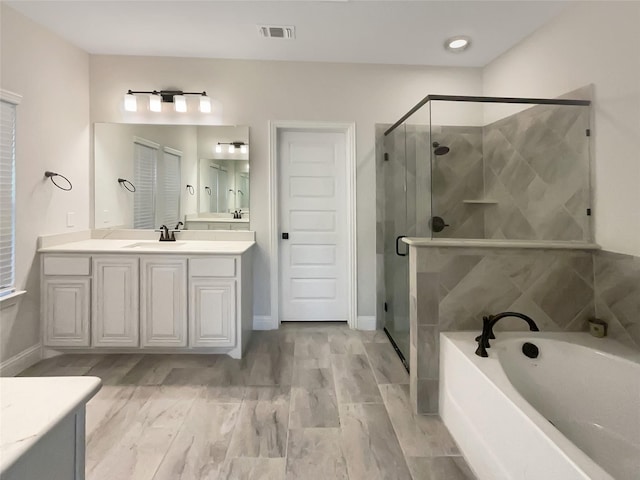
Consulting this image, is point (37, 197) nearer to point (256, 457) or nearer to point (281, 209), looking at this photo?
point (281, 209)

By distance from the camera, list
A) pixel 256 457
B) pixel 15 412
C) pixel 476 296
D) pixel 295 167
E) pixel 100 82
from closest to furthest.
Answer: pixel 15 412 < pixel 256 457 < pixel 476 296 < pixel 100 82 < pixel 295 167

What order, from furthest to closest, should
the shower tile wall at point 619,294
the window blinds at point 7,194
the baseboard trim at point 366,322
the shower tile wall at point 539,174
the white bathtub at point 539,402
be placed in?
the baseboard trim at point 366,322 → the window blinds at point 7,194 → the shower tile wall at point 539,174 → the shower tile wall at point 619,294 → the white bathtub at point 539,402

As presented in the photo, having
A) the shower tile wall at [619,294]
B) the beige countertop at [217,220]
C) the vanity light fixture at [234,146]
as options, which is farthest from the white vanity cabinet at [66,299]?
the shower tile wall at [619,294]

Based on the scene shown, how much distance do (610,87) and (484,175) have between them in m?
1.05

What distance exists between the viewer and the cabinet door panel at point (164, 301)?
2.76m

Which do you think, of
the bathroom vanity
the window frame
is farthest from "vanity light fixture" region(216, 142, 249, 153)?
the window frame

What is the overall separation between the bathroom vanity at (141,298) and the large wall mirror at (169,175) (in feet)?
2.30

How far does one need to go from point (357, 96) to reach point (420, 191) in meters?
1.34

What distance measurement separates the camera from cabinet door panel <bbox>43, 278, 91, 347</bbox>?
275 cm

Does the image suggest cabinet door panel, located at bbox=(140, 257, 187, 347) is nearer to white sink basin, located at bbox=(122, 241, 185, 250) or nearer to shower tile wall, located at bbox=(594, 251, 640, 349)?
white sink basin, located at bbox=(122, 241, 185, 250)

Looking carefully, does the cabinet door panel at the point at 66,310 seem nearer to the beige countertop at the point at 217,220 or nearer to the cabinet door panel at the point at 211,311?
the cabinet door panel at the point at 211,311

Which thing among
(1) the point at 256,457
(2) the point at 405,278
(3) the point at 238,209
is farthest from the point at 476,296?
(3) the point at 238,209

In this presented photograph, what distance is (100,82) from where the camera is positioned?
329 cm

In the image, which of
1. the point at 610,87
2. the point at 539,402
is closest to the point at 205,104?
the point at 610,87
